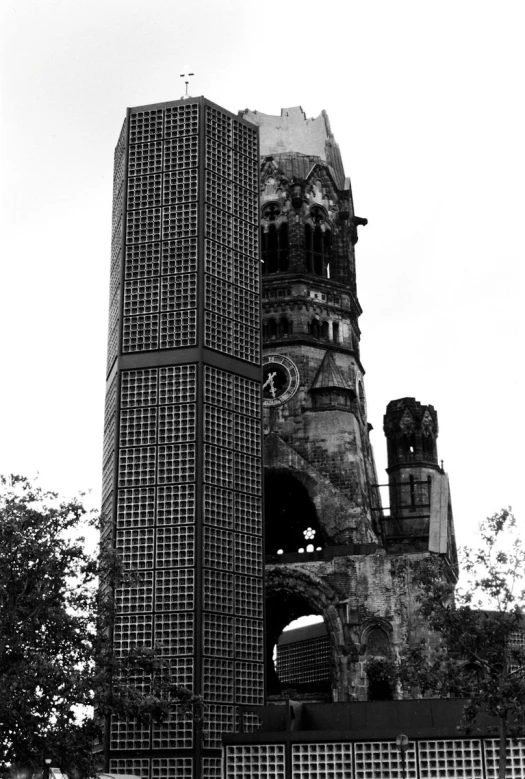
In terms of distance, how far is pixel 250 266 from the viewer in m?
61.1

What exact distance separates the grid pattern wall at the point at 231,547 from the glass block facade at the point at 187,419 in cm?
7

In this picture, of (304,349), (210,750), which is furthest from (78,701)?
(304,349)

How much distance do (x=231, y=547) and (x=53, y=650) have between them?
1611 cm

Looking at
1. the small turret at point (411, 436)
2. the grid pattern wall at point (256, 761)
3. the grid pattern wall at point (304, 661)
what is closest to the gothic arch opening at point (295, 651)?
the grid pattern wall at point (304, 661)

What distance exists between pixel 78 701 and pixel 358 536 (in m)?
29.4

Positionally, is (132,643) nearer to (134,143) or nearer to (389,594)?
(389,594)

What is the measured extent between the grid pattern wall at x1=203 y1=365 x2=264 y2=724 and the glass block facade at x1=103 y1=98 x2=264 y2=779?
7 cm

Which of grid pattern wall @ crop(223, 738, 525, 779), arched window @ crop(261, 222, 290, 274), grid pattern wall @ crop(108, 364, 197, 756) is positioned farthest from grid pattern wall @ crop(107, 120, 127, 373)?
grid pattern wall @ crop(223, 738, 525, 779)

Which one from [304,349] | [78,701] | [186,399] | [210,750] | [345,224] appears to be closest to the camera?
[78,701]

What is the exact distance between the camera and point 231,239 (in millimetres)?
60625

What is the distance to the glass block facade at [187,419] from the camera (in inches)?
2042

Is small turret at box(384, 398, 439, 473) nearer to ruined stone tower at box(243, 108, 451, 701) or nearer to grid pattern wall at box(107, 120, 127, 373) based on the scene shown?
ruined stone tower at box(243, 108, 451, 701)

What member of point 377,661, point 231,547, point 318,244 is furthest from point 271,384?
point 231,547

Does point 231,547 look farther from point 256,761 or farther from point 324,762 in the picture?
point 324,762
